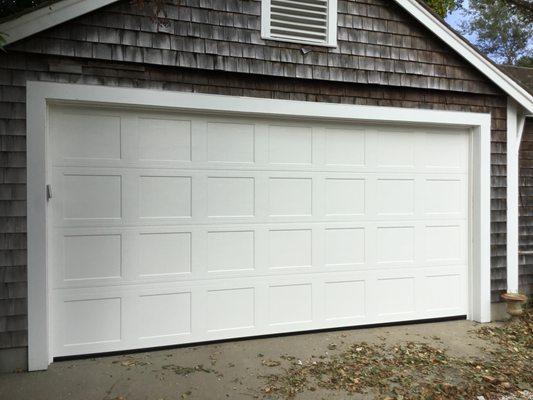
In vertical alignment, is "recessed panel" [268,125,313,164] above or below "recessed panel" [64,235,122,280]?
above

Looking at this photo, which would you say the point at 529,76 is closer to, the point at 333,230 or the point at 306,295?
the point at 333,230

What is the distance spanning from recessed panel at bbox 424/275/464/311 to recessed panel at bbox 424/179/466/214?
0.84 metres

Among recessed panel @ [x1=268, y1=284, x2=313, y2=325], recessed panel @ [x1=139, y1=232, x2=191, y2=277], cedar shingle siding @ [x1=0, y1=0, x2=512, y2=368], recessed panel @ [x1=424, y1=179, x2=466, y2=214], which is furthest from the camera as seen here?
recessed panel @ [x1=424, y1=179, x2=466, y2=214]

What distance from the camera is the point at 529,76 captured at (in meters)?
7.47

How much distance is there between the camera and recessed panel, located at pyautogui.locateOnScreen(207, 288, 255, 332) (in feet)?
15.5

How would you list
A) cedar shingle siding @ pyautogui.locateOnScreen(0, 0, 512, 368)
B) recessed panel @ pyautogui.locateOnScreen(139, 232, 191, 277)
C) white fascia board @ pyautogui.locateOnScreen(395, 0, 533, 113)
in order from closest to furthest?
cedar shingle siding @ pyautogui.locateOnScreen(0, 0, 512, 368) → recessed panel @ pyautogui.locateOnScreen(139, 232, 191, 277) → white fascia board @ pyautogui.locateOnScreen(395, 0, 533, 113)

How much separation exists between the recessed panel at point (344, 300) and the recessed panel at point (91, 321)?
2298 mm

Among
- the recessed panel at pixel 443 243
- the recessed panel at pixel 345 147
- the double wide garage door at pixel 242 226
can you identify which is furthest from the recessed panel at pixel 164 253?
the recessed panel at pixel 443 243

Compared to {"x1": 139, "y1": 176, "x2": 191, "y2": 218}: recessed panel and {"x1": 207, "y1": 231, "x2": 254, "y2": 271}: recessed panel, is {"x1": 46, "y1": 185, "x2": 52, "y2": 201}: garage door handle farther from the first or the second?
{"x1": 207, "y1": 231, "x2": 254, "y2": 271}: recessed panel

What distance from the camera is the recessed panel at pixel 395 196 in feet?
17.6

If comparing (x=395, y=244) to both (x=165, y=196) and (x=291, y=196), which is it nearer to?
(x=291, y=196)

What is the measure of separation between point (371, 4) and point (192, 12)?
6.76 feet

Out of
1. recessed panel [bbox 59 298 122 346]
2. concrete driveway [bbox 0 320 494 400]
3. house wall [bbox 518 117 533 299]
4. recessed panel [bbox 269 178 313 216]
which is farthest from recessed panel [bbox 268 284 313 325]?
house wall [bbox 518 117 533 299]

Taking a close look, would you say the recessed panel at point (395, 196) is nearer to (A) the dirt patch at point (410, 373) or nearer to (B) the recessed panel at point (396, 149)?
(B) the recessed panel at point (396, 149)
